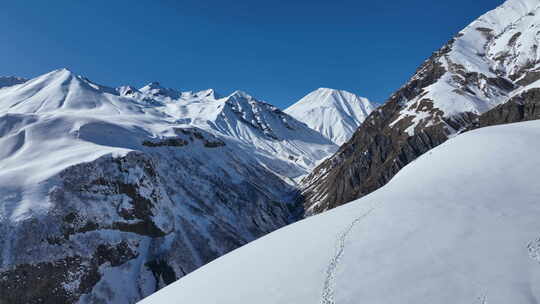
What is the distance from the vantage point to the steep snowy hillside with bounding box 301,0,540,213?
10098 centimetres

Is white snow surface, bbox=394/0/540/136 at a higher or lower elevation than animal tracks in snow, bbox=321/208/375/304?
higher

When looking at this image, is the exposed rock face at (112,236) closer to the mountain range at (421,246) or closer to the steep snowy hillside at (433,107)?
the mountain range at (421,246)

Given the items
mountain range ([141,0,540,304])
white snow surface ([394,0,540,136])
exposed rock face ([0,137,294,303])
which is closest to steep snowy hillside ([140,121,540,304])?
mountain range ([141,0,540,304])

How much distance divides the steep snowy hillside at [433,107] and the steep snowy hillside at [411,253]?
7752 centimetres

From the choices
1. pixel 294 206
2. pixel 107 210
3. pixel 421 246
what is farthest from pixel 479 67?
pixel 421 246

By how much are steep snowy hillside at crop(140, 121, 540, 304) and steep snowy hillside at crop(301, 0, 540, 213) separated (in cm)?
7752

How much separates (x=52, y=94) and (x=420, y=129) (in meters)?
159

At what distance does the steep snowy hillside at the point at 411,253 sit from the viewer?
13.2 m

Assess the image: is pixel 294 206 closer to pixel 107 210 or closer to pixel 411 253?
pixel 107 210

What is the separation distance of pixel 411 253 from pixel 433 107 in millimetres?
108974

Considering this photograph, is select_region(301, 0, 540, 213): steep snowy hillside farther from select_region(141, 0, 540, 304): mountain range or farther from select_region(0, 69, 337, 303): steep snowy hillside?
select_region(141, 0, 540, 304): mountain range

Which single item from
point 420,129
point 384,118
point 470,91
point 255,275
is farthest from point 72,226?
point 470,91

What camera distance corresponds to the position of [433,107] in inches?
4360

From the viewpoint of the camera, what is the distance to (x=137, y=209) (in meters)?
58.9
